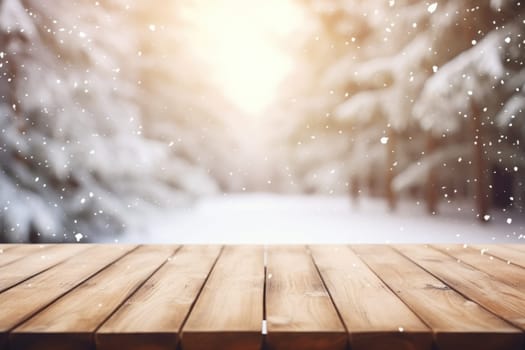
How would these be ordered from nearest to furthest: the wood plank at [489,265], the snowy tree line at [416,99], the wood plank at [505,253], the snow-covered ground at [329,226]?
the wood plank at [489,265] → the wood plank at [505,253] → the snowy tree line at [416,99] → the snow-covered ground at [329,226]

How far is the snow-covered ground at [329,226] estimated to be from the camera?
5789 millimetres

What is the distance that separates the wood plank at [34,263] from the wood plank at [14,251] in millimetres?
21

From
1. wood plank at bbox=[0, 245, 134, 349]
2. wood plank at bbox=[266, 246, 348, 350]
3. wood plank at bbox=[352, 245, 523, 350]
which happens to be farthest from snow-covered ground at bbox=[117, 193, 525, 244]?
wood plank at bbox=[352, 245, 523, 350]

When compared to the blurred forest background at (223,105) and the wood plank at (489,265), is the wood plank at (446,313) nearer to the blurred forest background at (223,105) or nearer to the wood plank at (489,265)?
the wood plank at (489,265)

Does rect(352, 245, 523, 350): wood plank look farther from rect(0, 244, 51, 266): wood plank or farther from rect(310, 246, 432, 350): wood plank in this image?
rect(0, 244, 51, 266): wood plank

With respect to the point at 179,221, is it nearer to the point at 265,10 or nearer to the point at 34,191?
the point at 34,191

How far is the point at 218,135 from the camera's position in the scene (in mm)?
8062

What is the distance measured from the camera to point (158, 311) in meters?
1.19

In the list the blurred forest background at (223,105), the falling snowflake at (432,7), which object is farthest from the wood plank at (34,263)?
the falling snowflake at (432,7)

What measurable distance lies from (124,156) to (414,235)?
3.50 metres

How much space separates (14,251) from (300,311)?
1.39 meters

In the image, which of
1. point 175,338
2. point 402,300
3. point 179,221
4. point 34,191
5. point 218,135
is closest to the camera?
point 175,338

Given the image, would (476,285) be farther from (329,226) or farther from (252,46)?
(252,46)

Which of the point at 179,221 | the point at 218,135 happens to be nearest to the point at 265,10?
the point at 218,135
